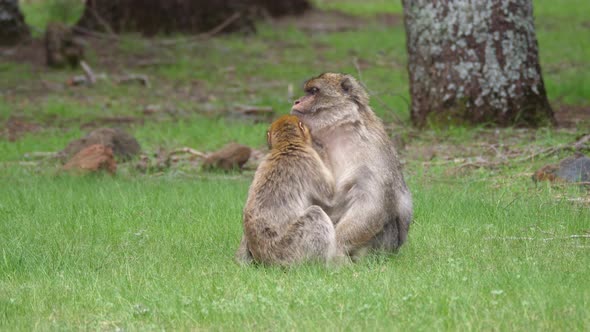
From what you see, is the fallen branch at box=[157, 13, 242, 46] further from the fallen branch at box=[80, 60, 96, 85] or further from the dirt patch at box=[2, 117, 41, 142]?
the dirt patch at box=[2, 117, 41, 142]

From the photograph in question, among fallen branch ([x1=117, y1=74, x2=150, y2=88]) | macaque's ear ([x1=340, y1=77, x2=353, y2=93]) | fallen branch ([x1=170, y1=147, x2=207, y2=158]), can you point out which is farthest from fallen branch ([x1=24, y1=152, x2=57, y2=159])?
macaque's ear ([x1=340, y1=77, x2=353, y2=93])

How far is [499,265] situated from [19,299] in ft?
10.1

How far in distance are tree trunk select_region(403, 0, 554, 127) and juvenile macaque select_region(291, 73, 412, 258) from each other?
5078 mm

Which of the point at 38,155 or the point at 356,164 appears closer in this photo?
the point at 356,164

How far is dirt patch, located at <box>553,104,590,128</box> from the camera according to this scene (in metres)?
12.6

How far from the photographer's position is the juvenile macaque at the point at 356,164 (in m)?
6.61

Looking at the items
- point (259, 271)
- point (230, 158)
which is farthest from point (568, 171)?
point (259, 271)

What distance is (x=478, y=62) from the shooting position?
11.9 meters

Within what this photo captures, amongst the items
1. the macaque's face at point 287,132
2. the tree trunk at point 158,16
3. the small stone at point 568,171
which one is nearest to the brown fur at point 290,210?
the macaque's face at point 287,132

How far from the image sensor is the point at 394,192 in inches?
267

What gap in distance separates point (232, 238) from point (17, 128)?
23.6ft

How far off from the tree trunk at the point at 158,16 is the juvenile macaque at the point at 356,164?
13.8m

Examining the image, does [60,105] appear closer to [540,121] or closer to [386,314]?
[540,121]

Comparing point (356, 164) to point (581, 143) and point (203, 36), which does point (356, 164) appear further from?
point (203, 36)
